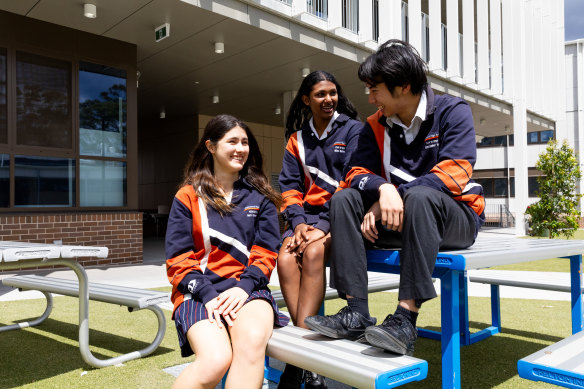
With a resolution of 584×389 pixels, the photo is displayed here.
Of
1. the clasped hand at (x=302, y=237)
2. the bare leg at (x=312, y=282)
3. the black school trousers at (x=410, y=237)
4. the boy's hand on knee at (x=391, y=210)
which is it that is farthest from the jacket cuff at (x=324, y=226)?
the boy's hand on knee at (x=391, y=210)

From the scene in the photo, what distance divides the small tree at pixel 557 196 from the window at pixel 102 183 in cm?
1257

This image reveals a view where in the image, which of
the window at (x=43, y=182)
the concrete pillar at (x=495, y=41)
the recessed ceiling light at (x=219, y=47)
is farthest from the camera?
the concrete pillar at (x=495, y=41)

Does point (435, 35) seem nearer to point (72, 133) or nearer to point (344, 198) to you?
point (72, 133)

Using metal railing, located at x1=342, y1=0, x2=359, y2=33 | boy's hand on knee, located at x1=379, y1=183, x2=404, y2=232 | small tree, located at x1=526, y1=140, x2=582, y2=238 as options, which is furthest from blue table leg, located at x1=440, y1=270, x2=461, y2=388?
small tree, located at x1=526, y1=140, x2=582, y2=238

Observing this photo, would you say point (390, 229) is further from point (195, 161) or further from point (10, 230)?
point (10, 230)

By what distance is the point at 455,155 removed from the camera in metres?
2.21

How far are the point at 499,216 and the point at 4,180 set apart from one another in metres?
27.5

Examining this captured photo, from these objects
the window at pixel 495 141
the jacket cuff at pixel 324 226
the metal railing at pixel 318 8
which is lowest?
the jacket cuff at pixel 324 226

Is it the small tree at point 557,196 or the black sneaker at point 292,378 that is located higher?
the small tree at point 557,196

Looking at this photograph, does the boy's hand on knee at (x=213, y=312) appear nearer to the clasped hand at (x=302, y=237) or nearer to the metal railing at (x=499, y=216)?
the clasped hand at (x=302, y=237)

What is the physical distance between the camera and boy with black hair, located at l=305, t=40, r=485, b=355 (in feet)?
6.22

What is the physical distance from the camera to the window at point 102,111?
9.30 metres

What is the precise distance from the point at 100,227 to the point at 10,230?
1.54 m

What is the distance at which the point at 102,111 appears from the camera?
9.54 m
